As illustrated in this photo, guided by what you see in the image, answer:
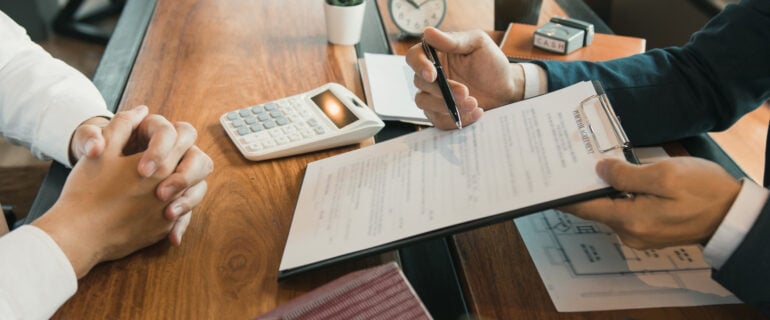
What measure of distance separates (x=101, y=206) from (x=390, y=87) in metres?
0.50

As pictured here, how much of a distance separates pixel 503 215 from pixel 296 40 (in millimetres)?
730

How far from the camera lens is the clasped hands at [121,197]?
2.32 feet

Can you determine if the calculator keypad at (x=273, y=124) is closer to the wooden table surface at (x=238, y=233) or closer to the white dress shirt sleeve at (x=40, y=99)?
the wooden table surface at (x=238, y=233)

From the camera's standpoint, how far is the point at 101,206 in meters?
0.73

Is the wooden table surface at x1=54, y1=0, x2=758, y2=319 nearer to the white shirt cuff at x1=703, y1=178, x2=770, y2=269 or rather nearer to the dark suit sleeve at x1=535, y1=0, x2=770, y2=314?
the white shirt cuff at x1=703, y1=178, x2=770, y2=269

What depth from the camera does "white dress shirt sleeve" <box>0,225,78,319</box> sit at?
2.10ft

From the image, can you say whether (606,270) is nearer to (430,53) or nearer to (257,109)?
(430,53)

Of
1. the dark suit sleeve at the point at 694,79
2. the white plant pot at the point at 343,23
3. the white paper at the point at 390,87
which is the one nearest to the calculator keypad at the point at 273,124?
the white paper at the point at 390,87

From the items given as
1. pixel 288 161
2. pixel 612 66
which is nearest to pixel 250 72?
pixel 288 161

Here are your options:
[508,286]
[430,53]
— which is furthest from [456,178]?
[430,53]

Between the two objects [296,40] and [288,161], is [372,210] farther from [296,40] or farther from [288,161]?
[296,40]

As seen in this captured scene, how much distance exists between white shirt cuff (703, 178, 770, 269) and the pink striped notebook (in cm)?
33

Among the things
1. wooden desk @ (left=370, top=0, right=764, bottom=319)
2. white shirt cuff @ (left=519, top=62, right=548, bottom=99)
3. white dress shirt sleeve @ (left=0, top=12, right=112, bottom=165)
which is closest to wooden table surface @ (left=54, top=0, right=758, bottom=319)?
wooden desk @ (left=370, top=0, right=764, bottom=319)

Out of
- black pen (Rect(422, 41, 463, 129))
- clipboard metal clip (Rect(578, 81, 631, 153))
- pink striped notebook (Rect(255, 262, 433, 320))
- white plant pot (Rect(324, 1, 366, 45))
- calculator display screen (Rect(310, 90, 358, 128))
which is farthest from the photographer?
white plant pot (Rect(324, 1, 366, 45))
